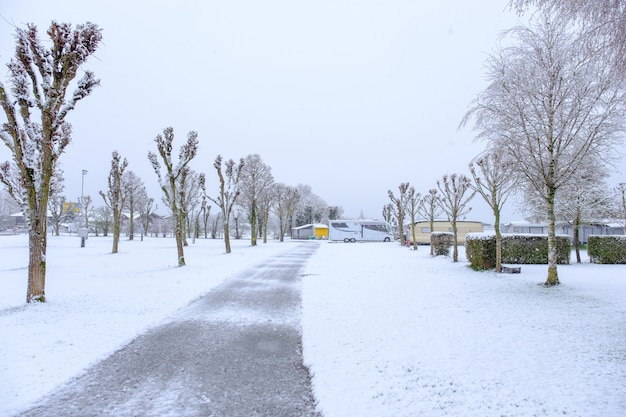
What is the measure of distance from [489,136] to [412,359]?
7.90 meters

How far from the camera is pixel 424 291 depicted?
29.4 ft

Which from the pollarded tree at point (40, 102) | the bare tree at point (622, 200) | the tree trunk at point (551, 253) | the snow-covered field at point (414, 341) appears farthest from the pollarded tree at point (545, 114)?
the bare tree at point (622, 200)

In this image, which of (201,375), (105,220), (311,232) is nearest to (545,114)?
(201,375)

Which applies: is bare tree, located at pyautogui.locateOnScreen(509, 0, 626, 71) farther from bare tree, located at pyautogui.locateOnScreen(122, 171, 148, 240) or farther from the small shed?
the small shed

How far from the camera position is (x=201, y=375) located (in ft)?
12.9

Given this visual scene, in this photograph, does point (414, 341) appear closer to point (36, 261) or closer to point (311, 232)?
point (36, 261)

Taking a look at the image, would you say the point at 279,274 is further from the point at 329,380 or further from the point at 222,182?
the point at 222,182

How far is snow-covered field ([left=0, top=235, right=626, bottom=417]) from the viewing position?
3.26m

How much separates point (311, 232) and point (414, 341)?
2400 inches

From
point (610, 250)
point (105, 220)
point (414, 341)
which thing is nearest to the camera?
point (414, 341)

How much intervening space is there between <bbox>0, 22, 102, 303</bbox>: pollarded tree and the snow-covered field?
156 cm

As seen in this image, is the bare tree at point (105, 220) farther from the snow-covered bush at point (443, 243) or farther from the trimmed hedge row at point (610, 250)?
the trimmed hedge row at point (610, 250)

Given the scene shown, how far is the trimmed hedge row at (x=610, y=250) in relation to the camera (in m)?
15.4

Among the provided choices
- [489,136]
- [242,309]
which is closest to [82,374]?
[242,309]
